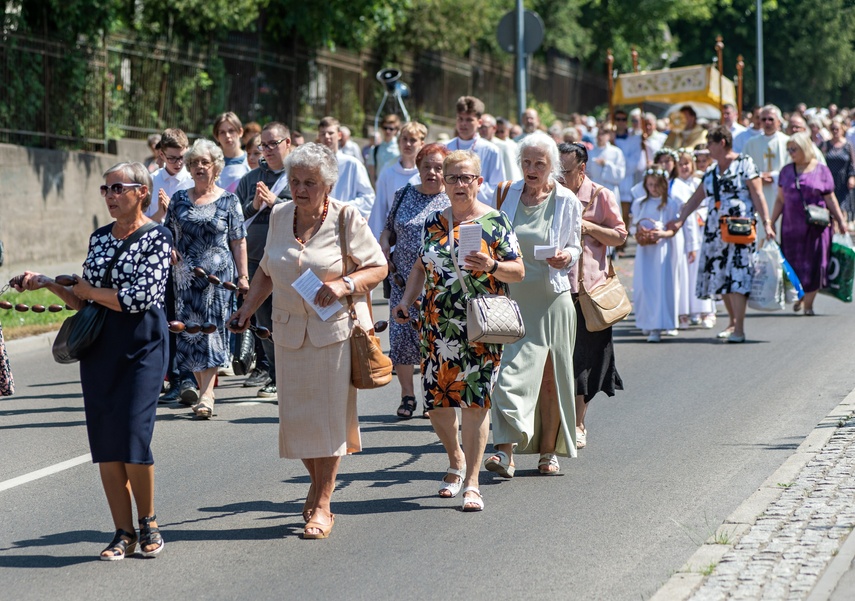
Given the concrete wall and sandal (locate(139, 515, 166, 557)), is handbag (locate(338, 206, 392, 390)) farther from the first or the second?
the concrete wall

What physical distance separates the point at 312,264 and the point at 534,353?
1.72 meters

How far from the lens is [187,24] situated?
23422 mm

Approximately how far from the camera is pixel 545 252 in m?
7.76

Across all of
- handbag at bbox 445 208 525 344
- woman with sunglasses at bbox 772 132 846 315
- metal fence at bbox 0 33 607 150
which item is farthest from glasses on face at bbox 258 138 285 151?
metal fence at bbox 0 33 607 150

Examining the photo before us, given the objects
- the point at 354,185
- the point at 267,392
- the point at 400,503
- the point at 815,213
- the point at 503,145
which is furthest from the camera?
the point at 503,145

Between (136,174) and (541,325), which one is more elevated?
(136,174)

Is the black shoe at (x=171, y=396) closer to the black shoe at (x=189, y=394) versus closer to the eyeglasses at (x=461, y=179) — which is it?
the black shoe at (x=189, y=394)

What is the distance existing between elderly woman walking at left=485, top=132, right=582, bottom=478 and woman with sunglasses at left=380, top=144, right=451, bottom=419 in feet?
4.86

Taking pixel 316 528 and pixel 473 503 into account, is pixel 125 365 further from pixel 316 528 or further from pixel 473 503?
pixel 473 503

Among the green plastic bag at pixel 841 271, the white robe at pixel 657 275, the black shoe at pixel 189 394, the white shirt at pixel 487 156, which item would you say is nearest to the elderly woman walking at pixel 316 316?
the black shoe at pixel 189 394

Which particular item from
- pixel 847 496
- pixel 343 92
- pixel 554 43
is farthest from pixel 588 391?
pixel 554 43

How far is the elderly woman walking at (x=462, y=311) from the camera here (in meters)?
7.26

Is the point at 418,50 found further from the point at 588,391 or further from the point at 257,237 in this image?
the point at 588,391

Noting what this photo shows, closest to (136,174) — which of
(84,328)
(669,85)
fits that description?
(84,328)
